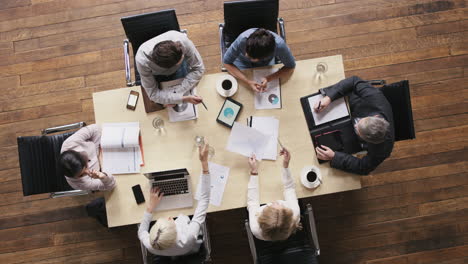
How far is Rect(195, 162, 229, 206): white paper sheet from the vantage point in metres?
2.21

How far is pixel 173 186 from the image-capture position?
2197 mm

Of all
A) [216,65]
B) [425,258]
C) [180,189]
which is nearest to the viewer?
[180,189]

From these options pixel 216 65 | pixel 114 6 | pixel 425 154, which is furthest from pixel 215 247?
pixel 114 6

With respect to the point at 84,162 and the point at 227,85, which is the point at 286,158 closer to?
the point at 227,85

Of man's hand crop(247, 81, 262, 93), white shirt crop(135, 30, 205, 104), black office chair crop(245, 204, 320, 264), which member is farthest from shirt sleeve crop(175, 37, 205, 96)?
black office chair crop(245, 204, 320, 264)

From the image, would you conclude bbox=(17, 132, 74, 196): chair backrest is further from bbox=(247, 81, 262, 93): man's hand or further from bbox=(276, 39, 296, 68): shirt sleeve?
bbox=(276, 39, 296, 68): shirt sleeve

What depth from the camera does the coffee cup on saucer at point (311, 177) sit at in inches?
86.0

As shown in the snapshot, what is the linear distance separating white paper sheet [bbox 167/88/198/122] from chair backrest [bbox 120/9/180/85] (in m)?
0.59

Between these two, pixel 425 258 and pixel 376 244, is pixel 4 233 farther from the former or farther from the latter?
pixel 425 258

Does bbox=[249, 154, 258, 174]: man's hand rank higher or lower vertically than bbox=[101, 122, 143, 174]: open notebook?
lower

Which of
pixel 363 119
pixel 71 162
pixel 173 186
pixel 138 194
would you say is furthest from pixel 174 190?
pixel 363 119

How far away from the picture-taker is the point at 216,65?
10.5 feet

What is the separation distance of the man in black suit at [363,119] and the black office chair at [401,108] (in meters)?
0.08

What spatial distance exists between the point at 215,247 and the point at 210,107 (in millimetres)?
1400
